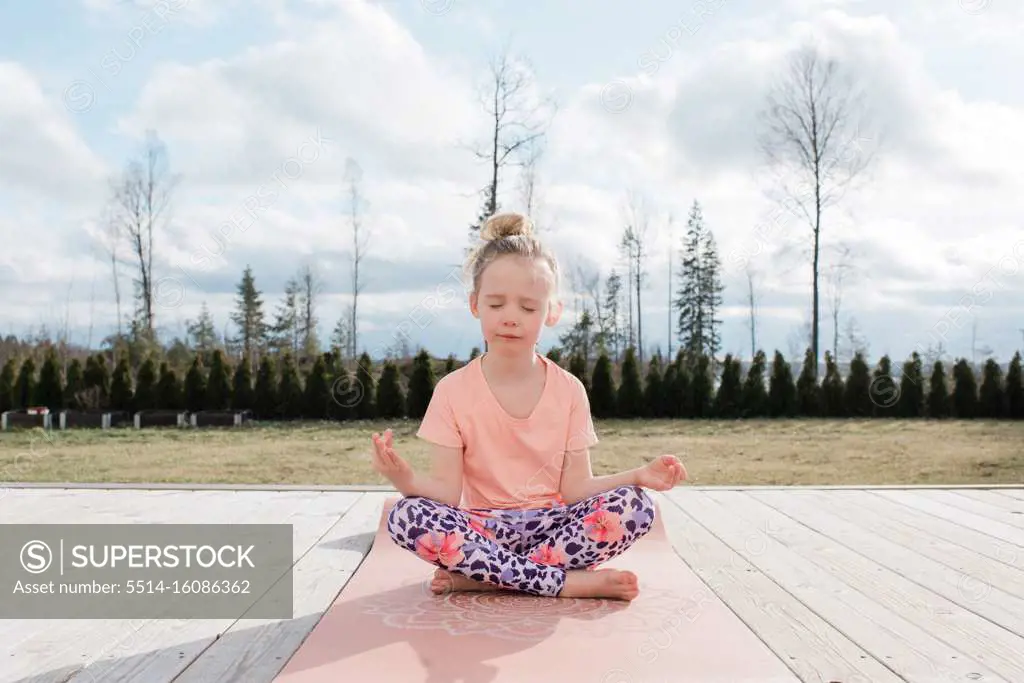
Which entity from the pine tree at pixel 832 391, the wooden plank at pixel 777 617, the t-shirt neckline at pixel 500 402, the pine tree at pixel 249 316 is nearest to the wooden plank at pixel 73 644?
the t-shirt neckline at pixel 500 402

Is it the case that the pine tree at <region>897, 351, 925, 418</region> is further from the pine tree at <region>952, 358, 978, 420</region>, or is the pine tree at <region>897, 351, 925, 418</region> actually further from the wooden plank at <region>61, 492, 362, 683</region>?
the wooden plank at <region>61, 492, 362, 683</region>

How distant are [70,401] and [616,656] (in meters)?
14.5

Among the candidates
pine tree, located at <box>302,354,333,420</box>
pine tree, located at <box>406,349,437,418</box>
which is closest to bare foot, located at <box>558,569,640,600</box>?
pine tree, located at <box>406,349,437,418</box>

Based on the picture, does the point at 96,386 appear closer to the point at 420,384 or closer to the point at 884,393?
the point at 420,384

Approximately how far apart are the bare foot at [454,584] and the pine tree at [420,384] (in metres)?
11.5

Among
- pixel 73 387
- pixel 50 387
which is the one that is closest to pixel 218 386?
pixel 73 387

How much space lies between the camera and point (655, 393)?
15.3 m

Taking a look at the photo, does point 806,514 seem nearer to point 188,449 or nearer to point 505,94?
point 188,449

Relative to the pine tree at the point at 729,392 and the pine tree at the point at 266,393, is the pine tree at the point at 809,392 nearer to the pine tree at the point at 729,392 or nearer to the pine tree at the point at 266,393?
the pine tree at the point at 729,392

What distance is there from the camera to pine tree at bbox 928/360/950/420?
51.8 feet

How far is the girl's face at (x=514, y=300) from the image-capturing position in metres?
2.75

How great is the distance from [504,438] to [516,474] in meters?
0.12

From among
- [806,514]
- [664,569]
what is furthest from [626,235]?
[664,569]

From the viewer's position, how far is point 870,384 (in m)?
16.0
